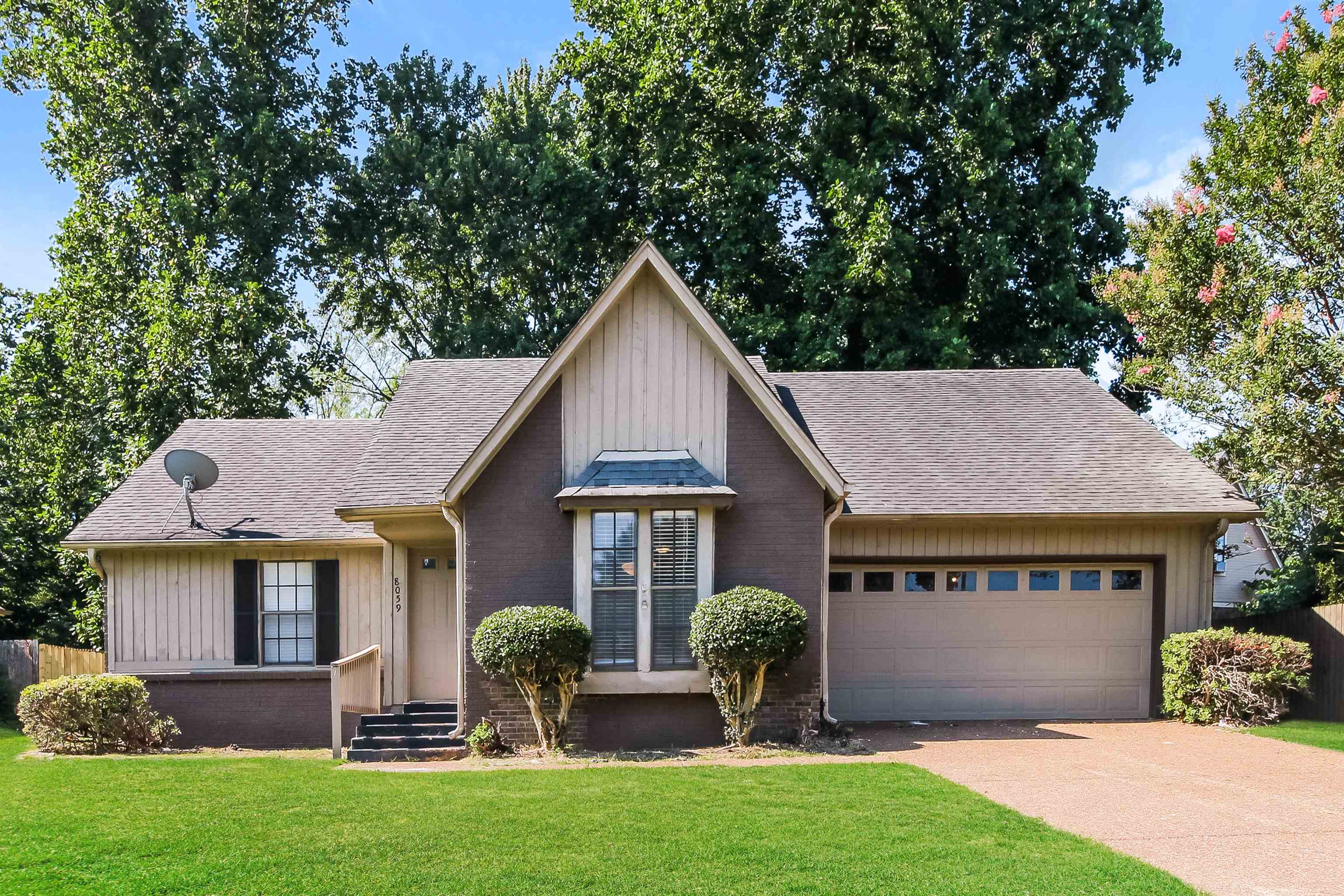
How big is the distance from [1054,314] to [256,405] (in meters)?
19.6

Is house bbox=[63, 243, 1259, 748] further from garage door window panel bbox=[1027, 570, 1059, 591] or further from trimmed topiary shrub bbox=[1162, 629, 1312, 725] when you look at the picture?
trimmed topiary shrub bbox=[1162, 629, 1312, 725]

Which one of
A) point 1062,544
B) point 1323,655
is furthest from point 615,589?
point 1323,655

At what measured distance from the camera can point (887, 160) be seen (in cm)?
2272

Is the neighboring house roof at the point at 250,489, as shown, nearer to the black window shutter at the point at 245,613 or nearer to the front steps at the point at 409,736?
the black window shutter at the point at 245,613

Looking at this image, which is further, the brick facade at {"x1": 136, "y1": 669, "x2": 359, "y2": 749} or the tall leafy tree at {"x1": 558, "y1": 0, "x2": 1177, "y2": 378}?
the tall leafy tree at {"x1": 558, "y1": 0, "x2": 1177, "y2": 378}

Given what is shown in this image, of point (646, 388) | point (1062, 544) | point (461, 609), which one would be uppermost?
point (646, 388)

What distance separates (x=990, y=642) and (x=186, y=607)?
11207 millimetres

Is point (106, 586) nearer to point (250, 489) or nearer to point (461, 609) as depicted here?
point (250, 489)

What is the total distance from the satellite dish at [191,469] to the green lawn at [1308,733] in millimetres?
14058

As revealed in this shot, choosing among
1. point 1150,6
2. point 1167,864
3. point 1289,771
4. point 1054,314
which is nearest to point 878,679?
point 1289,771

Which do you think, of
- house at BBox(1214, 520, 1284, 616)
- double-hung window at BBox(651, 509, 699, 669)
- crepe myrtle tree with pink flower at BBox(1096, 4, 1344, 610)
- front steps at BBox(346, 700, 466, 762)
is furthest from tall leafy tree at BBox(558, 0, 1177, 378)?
house at BBox(1214, 520, 1284, 616)

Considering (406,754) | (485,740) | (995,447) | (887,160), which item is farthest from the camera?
(887,160)

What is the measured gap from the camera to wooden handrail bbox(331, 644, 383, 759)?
36.7ft

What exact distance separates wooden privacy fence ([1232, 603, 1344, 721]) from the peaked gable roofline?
7590mm
